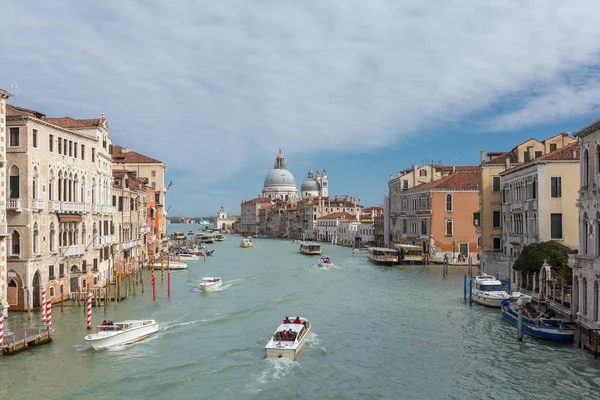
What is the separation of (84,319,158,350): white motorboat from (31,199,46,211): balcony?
21.0 ft

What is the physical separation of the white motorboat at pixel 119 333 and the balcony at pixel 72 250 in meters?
7.08

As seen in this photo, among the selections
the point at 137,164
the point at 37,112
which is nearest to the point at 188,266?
the point at 137,164

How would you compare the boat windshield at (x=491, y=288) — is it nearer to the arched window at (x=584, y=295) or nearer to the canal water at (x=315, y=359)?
the canal water at (x=315, y=359)

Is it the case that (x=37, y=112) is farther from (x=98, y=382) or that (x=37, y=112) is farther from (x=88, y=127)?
(x=98, y=382)

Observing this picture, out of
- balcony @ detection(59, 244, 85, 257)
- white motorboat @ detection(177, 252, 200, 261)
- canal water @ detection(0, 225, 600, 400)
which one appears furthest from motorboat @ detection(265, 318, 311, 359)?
white motorboat @ detection(177, 252, 200, 261)

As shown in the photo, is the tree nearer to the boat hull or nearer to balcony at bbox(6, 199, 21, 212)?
the boat hull

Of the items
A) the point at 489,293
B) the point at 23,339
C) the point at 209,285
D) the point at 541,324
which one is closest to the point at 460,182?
the point at 489,293

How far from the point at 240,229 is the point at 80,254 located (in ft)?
444

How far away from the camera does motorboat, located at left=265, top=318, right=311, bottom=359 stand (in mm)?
16922

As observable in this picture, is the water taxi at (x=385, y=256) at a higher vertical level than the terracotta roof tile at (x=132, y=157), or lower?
lower

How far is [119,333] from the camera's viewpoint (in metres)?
18.0

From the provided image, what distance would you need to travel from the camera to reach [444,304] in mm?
26266

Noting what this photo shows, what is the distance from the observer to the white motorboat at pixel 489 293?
24703 millimetres

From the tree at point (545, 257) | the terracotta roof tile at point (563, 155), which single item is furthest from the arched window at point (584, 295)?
the terracotta roof tile at point (563, 155)
